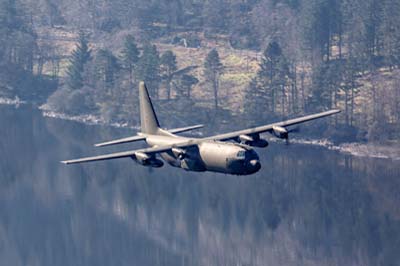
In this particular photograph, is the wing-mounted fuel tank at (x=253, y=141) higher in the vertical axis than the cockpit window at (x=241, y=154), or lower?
higher

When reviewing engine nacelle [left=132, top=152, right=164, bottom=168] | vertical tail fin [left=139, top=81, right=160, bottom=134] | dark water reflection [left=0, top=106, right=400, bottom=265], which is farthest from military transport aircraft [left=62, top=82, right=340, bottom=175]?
dark water reflection [left=0, top=106, right=400, bottom=265]

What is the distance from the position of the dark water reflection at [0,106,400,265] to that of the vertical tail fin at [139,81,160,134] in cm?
2534

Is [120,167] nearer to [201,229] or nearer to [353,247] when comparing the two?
[201,229]

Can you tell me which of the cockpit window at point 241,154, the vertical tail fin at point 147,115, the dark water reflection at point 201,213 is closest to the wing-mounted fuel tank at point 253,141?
the cockpit window at point 241,154

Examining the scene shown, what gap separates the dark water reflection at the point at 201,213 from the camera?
148500 millimetres

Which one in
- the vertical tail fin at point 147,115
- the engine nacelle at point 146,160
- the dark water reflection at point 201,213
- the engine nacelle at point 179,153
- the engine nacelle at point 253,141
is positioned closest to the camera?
the engine nacelle at point 146,160

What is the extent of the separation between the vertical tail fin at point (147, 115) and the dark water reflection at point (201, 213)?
25337 millimetres

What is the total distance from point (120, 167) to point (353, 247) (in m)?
59.1

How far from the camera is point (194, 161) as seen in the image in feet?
371

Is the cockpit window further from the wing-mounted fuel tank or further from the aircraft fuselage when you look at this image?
the wing-mounted fuel tank

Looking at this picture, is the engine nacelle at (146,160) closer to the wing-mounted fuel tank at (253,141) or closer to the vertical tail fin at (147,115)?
the wing-mounted fuel tank at (253,141)

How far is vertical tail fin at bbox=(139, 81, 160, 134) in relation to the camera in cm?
12800

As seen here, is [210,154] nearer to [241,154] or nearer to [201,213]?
[241,154]

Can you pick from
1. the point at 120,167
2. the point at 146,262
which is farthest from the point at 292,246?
the point at 120,167
